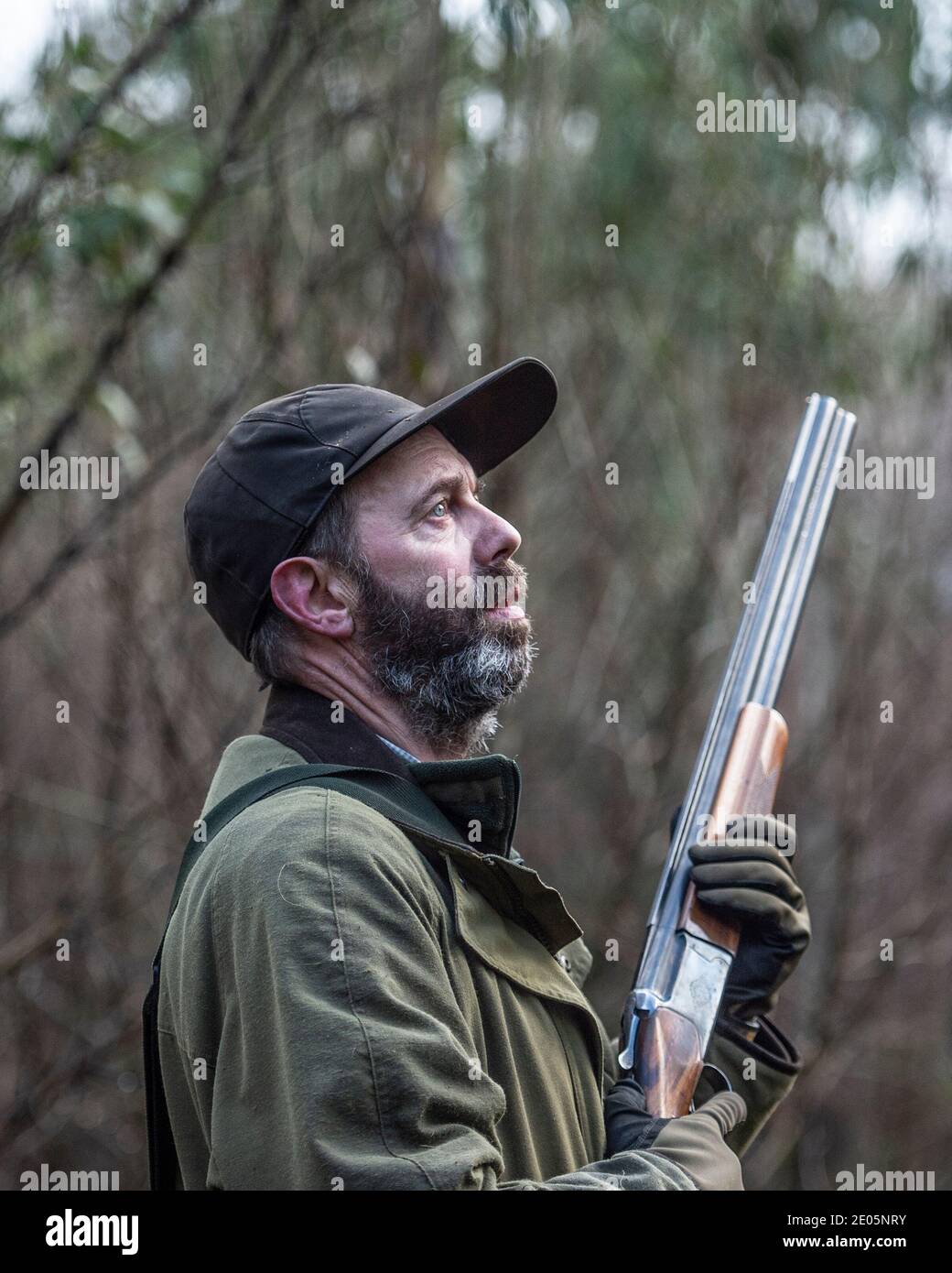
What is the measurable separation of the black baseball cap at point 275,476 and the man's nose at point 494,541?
9.1 inches

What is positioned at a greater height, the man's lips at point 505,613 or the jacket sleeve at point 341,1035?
the man's lips at point 505,613

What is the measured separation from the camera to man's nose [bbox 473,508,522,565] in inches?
103

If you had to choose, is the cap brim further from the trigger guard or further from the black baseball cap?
the trigger guard

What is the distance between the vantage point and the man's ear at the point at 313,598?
2.54 m

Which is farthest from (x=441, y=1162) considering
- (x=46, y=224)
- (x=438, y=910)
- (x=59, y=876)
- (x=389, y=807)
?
(x=59, y=876)

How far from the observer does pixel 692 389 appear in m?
9.35

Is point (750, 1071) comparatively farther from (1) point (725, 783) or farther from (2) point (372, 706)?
(2) point (372, 706)

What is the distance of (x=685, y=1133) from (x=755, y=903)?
23.9 inches

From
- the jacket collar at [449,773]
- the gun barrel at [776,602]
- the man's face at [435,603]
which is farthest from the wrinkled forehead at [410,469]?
the gun barrel at [776,602]

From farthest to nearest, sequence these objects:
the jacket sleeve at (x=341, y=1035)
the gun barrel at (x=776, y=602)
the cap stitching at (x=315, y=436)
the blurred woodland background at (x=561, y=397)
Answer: the blurred woodland background at (x=561, y=397) → the gun barrel at (x=776, y=602) → the cap stitching at (x=315, y=436) → the jacket sleeve at (x=341, y=1035)

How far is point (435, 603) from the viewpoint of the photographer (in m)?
2.53

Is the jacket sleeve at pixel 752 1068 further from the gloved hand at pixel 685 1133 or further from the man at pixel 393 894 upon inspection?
the gloved hand at pixel 685 1133

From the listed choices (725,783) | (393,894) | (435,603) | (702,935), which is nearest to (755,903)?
(702,935)

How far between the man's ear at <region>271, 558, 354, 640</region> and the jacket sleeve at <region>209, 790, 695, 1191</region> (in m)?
0.56
